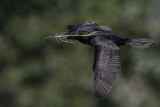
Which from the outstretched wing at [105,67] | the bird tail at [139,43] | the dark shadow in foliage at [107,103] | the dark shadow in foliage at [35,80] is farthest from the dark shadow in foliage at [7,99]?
the outstretched wing at [105,67]

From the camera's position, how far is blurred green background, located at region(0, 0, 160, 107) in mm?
17812

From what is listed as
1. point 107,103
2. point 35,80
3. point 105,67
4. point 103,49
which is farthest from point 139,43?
point 35,80

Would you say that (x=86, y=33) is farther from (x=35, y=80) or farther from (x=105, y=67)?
(x=35, y=80)

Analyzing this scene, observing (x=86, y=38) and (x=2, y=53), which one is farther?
(x=2, y=53)

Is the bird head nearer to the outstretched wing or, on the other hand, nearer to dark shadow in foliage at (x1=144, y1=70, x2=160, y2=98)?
the outstretched wing

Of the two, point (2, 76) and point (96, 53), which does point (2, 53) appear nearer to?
point (2, 76)

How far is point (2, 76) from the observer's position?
64.3 ft

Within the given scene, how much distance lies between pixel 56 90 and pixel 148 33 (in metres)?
2.36

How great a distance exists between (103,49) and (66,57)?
443 inches

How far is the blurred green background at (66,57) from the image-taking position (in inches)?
701

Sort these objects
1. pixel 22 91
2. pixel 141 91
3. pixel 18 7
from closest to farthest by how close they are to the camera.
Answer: pixel 141 91 < pixel 22 91 < pixel 18 7

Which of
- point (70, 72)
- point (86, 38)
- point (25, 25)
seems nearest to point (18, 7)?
point (25, 25)

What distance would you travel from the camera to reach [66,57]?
18891 millimetres

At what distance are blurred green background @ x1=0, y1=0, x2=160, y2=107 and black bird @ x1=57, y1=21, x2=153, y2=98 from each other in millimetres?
9191
